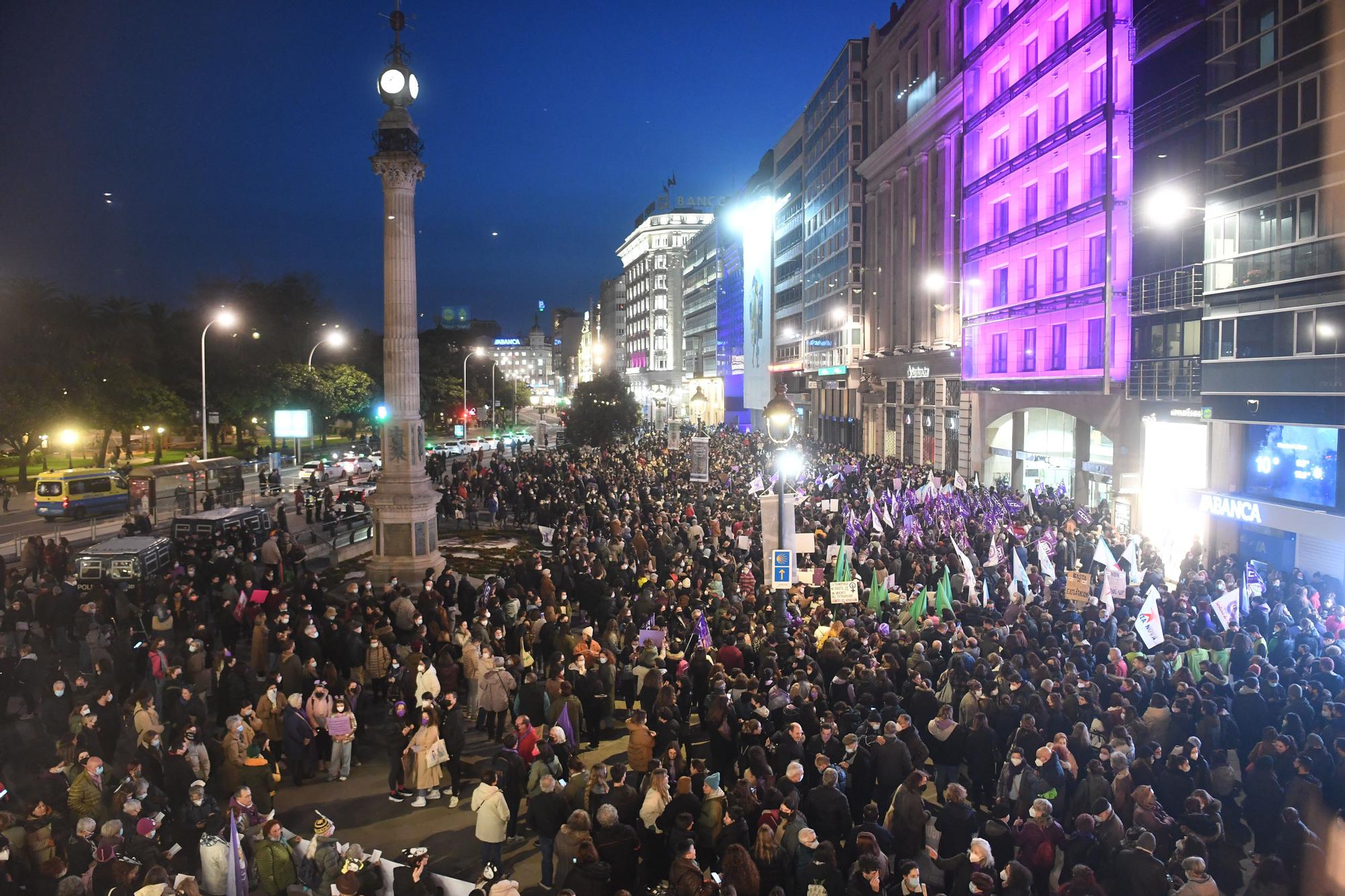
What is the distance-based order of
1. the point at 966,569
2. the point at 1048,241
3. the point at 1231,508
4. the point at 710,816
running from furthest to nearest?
the point at 1048,241 → the point at 1231,508 → the point at 966,569 → the point at 710,816

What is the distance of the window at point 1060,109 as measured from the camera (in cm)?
3503

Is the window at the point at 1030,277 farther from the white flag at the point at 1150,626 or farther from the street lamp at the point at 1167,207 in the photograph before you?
the white flag at the point at 1150,626

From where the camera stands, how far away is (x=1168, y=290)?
2738cm

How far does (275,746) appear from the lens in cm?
1288

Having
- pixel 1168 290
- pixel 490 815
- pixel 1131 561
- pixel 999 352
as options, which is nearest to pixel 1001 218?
pixel 999 352

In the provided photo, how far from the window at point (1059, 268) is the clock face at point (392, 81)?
2412cm

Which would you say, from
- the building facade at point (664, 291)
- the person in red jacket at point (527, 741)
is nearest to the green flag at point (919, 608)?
the person in red jacket at point (527, 741)

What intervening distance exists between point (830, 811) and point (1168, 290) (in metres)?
23.8

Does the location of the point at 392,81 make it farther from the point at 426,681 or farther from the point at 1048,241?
the point at 1048,241

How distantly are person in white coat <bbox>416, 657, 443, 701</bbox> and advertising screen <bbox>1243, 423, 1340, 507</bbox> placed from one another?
2036 cm

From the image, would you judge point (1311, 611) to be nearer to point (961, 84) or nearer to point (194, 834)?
point (194, 834)

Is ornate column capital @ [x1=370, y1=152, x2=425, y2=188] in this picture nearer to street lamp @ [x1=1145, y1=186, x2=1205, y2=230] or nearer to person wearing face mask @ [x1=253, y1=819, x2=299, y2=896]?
person wearing face mask @ [x1=253, y1=819, x2=299, y2=896]

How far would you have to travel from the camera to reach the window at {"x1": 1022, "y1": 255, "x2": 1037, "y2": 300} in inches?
1502

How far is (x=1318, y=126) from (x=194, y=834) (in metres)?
25.6
